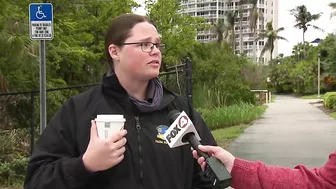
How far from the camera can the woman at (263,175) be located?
1.70 m

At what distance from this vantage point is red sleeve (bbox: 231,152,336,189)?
66.7 inches

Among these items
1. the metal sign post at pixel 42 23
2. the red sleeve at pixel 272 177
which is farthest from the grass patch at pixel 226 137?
the red sleeve at pixel 272 177

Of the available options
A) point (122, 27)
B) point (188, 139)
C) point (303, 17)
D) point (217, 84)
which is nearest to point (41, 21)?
point (122, 27)

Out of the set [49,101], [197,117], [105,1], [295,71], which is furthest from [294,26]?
[197,117]

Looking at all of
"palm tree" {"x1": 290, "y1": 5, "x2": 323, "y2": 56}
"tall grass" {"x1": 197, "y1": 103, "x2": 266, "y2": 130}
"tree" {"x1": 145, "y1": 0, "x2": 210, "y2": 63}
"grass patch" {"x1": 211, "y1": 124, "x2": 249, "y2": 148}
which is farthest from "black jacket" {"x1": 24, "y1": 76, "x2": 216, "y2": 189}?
"palm tree" {"x1": 290, "y1": 5, "x2": 323, "y2": 56}

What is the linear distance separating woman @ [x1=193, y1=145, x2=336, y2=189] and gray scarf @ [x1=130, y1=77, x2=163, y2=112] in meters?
0.35

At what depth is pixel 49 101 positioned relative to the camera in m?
8.66

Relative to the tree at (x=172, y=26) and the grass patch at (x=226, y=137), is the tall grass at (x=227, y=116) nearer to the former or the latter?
the grass patch at (x=226, y=137)

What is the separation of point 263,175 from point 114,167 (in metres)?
0.59

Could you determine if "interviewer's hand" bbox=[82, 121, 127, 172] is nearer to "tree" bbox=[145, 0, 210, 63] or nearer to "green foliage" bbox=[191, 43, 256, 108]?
"green foliage" bbox=[191, 43, 256, 108]

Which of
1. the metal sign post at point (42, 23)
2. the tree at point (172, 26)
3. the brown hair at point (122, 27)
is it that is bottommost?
the brown hair at point (122, 27)

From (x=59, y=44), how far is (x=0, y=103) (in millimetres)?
2966

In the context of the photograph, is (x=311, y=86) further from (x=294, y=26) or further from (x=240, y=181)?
(x=240, y=181)

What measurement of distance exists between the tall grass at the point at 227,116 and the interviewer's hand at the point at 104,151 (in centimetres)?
1308
